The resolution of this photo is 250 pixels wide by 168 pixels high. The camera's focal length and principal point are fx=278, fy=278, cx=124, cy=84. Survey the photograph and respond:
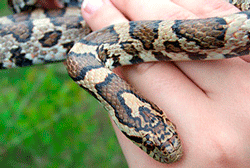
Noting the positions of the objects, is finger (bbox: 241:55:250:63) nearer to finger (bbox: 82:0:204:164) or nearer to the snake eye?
finger (bbox: 82:0:204:164)

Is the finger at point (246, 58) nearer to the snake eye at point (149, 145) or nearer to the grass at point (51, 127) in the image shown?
the snake eye at point (149, 145)

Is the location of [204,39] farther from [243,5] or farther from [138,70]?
[243,5]

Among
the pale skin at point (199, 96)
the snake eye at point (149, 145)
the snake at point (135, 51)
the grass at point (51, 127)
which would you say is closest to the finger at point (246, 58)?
the pale skin at point (199, 96)

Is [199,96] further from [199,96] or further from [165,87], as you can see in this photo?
[165,87]

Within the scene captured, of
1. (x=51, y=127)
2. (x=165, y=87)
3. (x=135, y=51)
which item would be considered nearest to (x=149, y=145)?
(x=165, y=87)

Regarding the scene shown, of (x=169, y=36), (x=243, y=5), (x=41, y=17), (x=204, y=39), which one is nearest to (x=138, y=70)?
(x=169, y=36)

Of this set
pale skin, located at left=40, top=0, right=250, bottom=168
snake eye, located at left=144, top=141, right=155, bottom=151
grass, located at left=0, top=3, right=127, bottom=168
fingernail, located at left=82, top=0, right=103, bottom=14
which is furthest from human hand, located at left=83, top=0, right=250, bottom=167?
grass, located at left=0, top=3, right=127, bottom=168
